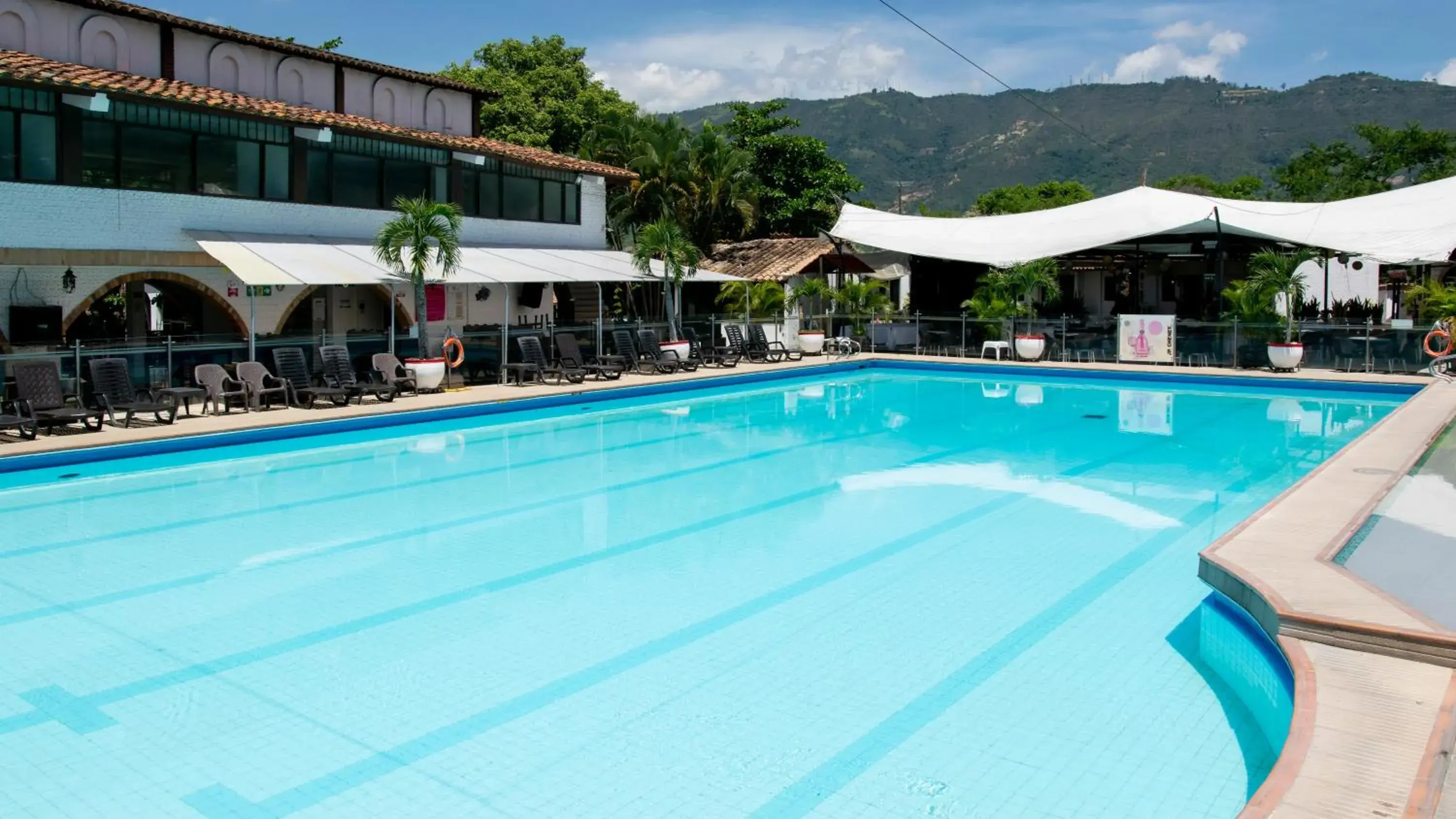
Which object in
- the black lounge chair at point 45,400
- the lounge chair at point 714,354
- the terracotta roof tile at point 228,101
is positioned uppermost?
the terracotta roof tile at point 228,101

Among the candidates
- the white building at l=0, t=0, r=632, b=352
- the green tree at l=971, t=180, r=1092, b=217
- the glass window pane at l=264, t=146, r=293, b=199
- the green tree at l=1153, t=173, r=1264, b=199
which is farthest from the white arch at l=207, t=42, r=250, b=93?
the green tree at l=971, t=180, r=1092, b=217

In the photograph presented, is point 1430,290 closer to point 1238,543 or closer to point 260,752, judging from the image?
point 1238,543

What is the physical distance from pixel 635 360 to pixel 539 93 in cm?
2445

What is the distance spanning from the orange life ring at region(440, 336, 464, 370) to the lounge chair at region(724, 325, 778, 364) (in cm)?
720

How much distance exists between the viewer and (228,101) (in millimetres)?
18719

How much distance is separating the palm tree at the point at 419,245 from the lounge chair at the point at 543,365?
205 cm

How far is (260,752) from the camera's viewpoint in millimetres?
5605

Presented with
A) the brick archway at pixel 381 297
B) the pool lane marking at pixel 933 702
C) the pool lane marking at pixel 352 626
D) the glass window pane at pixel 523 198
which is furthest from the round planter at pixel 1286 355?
the brick archway at pixel 381 297

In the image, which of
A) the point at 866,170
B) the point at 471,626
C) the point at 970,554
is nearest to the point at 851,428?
the point at 970,554

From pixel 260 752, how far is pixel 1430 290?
26679 millimetres

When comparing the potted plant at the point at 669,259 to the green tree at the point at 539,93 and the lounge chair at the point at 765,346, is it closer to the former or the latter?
the lounge chair at the point at 765,346

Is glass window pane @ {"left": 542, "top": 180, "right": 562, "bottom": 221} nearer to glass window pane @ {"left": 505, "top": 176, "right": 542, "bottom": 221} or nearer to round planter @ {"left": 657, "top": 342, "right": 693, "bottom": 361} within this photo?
glass window pane @ {"left": 505, "top": 176, "right": 542, "bottom": 221}

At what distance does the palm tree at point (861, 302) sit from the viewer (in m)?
29.3

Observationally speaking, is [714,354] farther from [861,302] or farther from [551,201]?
[861,302]
